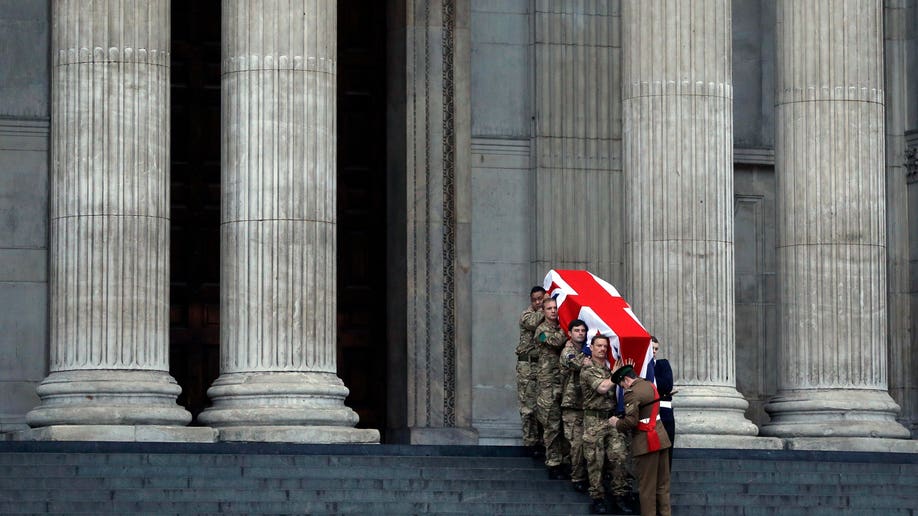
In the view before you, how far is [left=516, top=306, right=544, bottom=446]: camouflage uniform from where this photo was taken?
34.8 meters

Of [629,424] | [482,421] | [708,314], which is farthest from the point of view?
[482,421]

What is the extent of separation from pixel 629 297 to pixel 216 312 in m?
10.3

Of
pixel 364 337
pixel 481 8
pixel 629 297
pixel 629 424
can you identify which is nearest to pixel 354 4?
pixel 481 8

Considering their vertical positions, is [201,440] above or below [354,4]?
below

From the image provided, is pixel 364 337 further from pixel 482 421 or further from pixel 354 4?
pixel 354 4

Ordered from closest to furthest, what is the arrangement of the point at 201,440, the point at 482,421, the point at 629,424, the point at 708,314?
the point at 629,424 → the point at 201,440 → the point at 708,314 → the point at 482,421

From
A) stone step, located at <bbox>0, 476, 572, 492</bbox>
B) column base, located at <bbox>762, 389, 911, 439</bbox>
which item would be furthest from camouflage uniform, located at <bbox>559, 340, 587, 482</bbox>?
column base, located at <bbox>762, 389, 911, 439</bbox>

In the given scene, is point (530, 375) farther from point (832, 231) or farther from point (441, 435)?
point (441, 435)

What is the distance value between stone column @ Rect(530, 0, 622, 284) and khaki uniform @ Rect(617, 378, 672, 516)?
13.1 metres

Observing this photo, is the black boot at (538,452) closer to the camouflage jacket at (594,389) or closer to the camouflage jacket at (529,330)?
the camouflage jacket at (529,330)

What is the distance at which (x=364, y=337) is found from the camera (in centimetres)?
4662

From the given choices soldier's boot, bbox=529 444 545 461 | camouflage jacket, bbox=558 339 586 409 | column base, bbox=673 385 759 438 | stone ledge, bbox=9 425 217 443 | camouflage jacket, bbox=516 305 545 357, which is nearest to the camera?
camouflage jacket, bbox=558 339 586 409

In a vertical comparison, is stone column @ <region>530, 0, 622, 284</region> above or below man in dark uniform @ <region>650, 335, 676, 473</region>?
above

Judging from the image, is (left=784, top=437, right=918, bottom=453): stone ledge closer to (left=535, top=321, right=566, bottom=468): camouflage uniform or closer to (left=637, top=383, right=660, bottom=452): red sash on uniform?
(left=535, top=321, right=566, bottom=468): camouflage uniform
